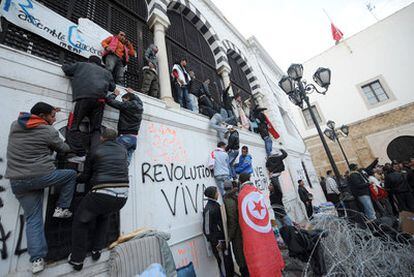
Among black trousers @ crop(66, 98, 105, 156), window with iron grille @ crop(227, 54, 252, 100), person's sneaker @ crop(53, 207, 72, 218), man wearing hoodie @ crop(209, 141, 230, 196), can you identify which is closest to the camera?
person's sneaker @ crop(53, 207, 72, 218)

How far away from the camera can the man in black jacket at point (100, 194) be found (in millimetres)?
1921

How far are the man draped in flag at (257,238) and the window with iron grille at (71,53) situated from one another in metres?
1.92

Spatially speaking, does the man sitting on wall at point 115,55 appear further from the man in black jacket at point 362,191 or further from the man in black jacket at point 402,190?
the man in black jacket at point 402,190

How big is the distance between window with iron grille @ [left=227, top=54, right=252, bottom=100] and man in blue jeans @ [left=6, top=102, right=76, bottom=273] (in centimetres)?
747

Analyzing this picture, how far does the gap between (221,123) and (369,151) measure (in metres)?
15.7

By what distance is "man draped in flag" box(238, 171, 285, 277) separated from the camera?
8.57ft

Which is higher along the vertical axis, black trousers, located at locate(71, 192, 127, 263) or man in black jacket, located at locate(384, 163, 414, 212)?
black trousers, located at locate(71, 192, 127, 263)

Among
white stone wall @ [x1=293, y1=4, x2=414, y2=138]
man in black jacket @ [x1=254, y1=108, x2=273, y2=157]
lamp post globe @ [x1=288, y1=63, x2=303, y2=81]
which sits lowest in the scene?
man in black jacket @ [x1=254, y1=108, x2=273, y2=157]

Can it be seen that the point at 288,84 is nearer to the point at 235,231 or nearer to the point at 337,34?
the point at 235,231

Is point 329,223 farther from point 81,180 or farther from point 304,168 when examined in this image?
point 304,168

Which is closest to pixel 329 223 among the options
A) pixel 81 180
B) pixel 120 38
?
pixel 81 180

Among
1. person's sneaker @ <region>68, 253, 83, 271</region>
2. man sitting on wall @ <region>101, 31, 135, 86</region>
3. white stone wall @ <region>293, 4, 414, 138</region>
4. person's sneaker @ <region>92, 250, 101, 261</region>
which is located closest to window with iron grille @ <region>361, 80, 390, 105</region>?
white stone wall @ <region>293, 4, 414, 138</region>

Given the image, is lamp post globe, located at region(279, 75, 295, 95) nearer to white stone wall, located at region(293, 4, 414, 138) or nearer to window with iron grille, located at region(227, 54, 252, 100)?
window with iron grille, located at region(227, 54, 252, 100)

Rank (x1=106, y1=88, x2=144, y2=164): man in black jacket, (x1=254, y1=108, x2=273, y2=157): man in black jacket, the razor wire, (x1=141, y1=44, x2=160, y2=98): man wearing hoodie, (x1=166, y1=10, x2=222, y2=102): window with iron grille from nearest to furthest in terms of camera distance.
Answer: the razor wire
(x1=106, y1=88, x2=144, y2=164): man in black jacket
(x1=141, y1=44, x2=160, y2=98): man wearing hoodie
(x1=166, y1=10, x2=222, y2=102): window with iron grille
(x1=254, y1=108, x2=273, y2=157): man in black jacket
